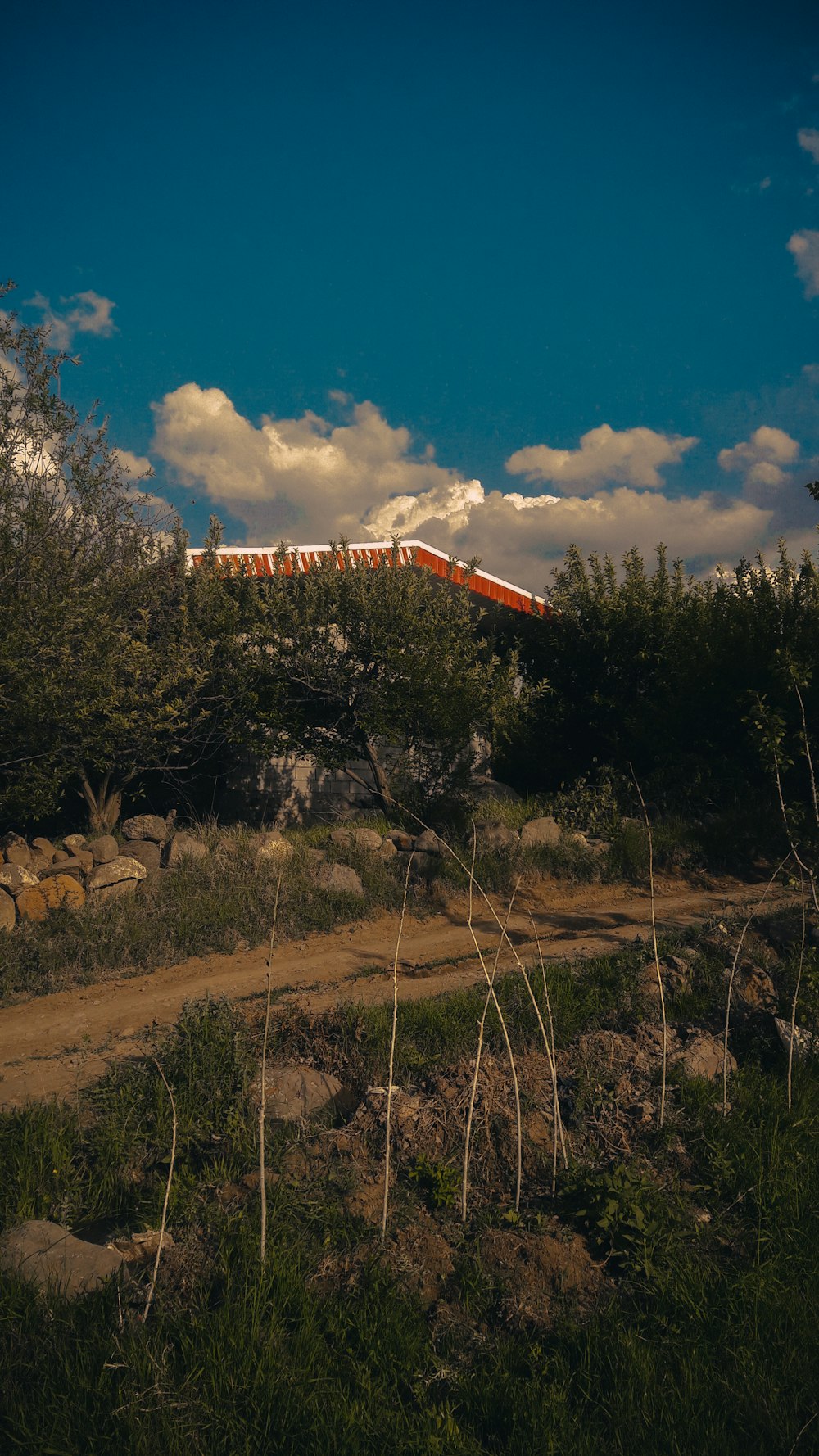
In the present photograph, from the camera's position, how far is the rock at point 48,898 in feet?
30.6

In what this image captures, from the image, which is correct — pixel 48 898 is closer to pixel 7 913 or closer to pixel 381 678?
pixel 7 913

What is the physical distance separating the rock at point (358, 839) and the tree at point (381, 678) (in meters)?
1.57

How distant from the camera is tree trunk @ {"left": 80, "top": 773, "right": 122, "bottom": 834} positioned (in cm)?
1354

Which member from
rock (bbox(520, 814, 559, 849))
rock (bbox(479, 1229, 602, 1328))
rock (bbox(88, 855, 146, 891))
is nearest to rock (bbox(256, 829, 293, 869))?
rock (bbox(88, 855, 146, 891))

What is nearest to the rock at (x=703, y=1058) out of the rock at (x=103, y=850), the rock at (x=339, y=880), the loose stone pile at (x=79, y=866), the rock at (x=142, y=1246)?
the rock at (x=142, y=1246)

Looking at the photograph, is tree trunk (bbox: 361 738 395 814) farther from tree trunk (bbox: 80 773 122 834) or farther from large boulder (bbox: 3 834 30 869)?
large boulder (bbox: 3 834 30 869)

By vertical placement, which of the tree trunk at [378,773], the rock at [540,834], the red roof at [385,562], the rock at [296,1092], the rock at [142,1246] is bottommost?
the rock at [142,1246]

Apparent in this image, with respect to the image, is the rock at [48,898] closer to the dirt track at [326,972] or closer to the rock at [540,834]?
the dirt track at [326,972]

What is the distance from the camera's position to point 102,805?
13.8 meters

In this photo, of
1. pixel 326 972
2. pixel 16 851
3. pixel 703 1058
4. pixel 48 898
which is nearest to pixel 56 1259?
pixel 703 1058

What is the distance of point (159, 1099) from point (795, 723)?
10.7m

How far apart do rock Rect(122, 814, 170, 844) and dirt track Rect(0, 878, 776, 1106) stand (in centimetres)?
395

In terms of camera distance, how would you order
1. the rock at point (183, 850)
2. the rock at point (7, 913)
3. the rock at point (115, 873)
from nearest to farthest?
1. the rock at point (7, 913)
2. the rock at point (115, 873)
3. the rock at point (183, 850)

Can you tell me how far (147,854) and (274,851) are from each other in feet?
5.86
